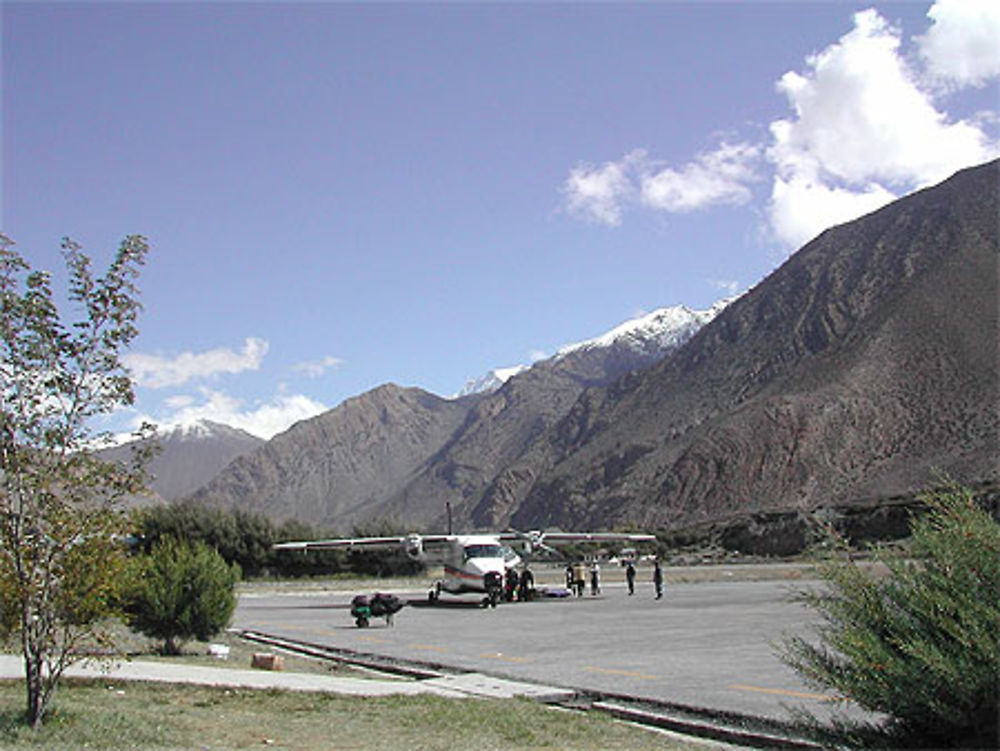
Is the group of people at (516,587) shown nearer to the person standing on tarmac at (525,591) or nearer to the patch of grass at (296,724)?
the person standing on tarmac at (525,591)

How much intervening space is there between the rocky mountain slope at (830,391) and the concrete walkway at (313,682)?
223 feet

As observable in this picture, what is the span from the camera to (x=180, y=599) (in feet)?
54.9

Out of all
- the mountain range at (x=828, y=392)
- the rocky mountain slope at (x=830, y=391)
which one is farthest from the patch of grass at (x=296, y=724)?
the rocky mountain slope at (x=830, y=391)

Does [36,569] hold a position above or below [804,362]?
below

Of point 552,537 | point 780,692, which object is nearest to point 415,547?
point 552,537

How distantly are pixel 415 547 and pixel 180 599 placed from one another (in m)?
22.3

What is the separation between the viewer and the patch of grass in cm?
827

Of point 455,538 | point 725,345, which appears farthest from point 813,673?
point 725,345

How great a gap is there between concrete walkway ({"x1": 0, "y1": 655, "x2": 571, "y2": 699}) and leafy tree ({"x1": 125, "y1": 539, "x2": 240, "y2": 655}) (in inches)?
108

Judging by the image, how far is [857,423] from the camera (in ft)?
291

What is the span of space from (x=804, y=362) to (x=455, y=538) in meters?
77.0

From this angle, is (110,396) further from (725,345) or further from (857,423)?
(725,345)

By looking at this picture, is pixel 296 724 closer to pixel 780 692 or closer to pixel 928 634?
pixel 780 692

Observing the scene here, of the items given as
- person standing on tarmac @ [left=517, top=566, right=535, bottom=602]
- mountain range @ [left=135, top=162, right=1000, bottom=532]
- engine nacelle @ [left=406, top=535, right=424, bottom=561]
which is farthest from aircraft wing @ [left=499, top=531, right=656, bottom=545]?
mountain range @ [left=135, top=162, right=1000, bottom=532]
